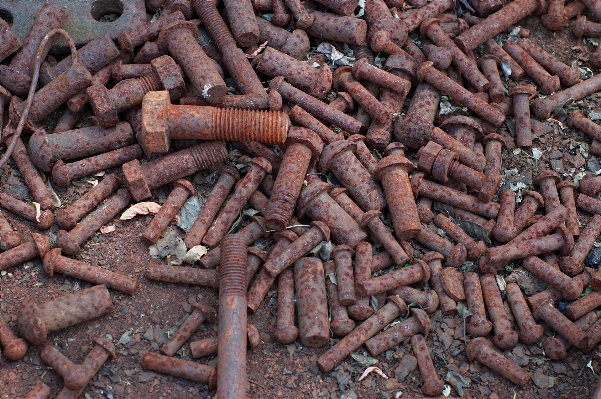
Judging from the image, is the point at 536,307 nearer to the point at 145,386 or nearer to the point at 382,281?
the point at 382,281

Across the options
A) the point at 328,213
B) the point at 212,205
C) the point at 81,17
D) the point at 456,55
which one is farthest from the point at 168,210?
the point at 456,55

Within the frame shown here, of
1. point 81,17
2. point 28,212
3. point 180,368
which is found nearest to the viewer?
point 180,368

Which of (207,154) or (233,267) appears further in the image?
(207,154)

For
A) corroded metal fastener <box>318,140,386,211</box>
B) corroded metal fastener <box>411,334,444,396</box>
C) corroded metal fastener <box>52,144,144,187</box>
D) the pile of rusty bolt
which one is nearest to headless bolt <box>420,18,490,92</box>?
the pile of rusty bolt

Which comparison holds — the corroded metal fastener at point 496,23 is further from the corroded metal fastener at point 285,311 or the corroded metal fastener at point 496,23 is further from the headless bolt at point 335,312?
the corroded metal fastener at point 285,311

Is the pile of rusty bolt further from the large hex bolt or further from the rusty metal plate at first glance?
the rusty metal plate

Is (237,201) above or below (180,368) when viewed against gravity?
above

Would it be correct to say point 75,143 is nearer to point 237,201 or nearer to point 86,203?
point 86,203

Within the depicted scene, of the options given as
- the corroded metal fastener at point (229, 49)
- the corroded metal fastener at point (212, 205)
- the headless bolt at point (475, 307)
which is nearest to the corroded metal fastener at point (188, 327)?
the corroded metal fastener at point (212, 205)
